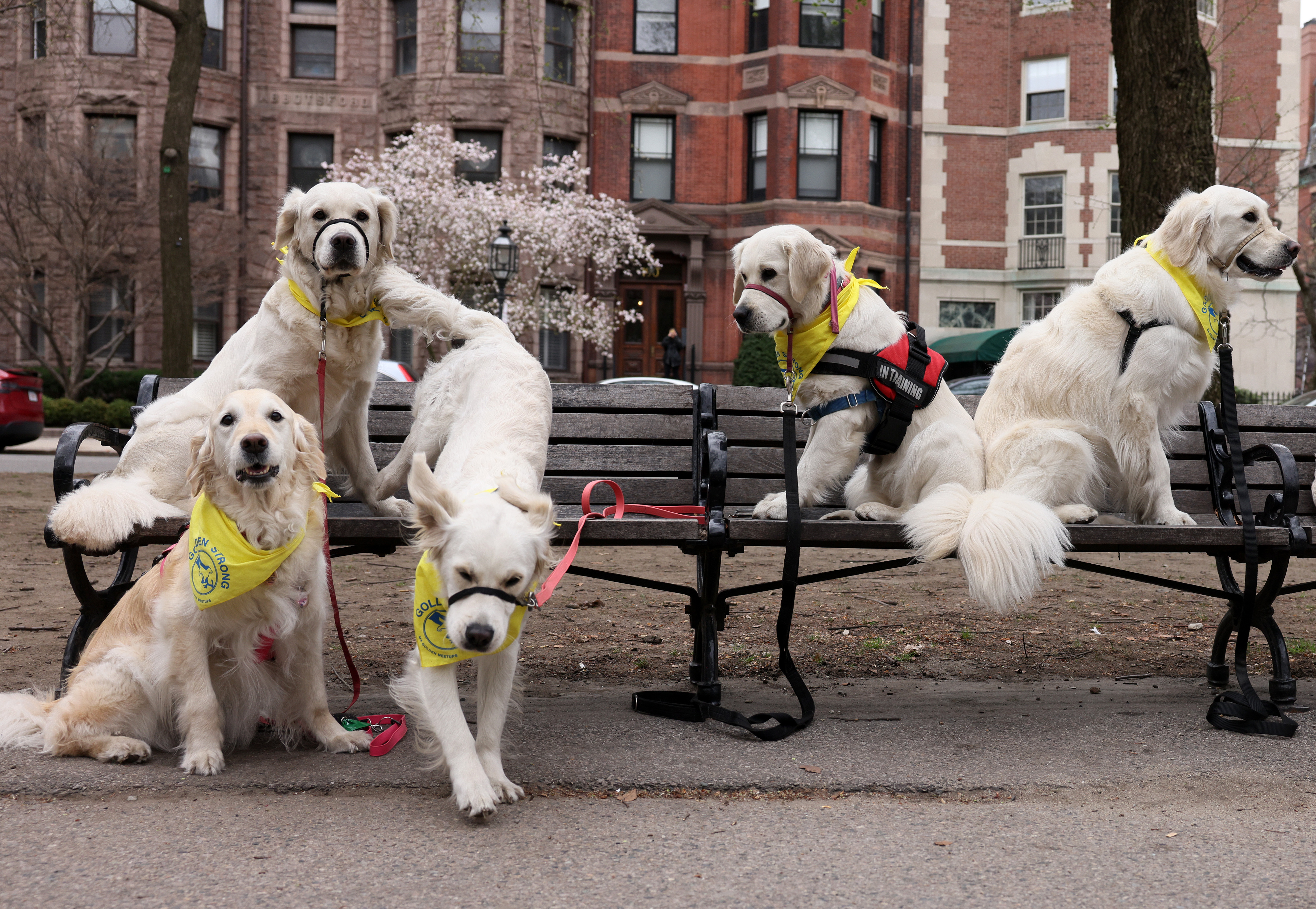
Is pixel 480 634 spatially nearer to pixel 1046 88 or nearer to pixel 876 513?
pixel 876 513

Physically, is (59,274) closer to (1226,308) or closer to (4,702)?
(4,702)

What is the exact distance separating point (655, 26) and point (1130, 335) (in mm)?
25563

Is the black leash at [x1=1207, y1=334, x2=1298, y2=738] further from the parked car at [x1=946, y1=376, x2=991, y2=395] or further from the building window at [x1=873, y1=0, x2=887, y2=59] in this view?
the building window at [x1=873, y1=0, x2=887, y2=59]

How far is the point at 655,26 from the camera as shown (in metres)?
27.2

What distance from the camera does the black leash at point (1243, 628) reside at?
3814 millimetres

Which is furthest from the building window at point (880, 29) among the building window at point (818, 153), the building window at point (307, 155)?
the building window at point (307, 155)

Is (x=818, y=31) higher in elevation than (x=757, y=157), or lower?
higher

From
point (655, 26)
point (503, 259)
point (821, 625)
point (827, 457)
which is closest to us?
point (827, 457)

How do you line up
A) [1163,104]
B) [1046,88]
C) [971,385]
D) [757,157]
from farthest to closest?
[1046,88], [757,157], [971,385], [1163,104]

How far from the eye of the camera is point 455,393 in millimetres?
3885

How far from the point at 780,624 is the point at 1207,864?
1.58 metres

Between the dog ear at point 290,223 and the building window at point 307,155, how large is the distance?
24.5 metres

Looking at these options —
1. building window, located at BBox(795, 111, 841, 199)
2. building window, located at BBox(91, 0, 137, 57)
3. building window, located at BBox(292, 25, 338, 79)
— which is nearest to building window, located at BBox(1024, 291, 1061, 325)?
building window, located at BBox(795, 111, 841, 199)

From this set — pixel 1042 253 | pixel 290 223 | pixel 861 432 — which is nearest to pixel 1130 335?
pixel 861 432
